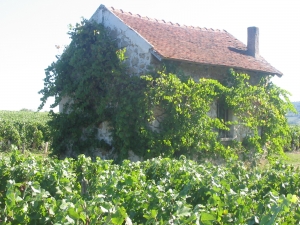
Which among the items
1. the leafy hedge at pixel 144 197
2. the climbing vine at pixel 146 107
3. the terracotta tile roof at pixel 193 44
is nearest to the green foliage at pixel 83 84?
the climbing vine at pixel 146 107

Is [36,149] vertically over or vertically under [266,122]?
under

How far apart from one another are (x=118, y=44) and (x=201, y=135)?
3.63 metres

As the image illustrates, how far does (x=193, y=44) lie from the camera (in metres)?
13.0

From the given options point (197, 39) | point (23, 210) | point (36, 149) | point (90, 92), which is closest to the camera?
Result: point (23, 210)

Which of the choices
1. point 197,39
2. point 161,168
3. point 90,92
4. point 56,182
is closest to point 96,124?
point 90,92

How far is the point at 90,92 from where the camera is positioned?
11492 millimetres

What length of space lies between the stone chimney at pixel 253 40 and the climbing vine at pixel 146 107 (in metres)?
1.55

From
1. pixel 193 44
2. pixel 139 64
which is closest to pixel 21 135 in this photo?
pixel 139 64

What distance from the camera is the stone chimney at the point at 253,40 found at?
570 inches

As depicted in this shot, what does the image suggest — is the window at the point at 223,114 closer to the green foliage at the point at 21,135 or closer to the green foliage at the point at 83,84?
the green foliage at the point at 83,84

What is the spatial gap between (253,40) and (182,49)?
12.9ft

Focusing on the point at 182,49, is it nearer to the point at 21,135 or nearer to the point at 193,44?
the point at 193,44

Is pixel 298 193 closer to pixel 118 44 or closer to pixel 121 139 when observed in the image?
pixel 121 139

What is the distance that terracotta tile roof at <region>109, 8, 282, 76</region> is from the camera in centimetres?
1157
